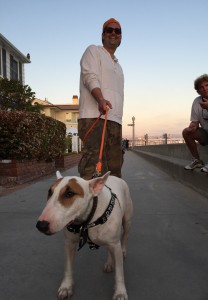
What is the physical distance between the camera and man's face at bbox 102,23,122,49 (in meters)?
3.44

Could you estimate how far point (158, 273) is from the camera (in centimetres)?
263

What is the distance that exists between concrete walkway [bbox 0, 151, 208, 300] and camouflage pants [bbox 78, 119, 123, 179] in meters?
0.81

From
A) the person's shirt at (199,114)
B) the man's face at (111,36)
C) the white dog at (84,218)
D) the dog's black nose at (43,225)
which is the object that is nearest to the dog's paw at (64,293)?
the white dog at (84,218)

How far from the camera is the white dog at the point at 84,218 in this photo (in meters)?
1.95

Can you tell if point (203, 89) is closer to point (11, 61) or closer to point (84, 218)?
point (84, 218)

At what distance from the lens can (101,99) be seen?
305 cm

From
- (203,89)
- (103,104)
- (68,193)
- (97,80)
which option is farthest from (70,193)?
(203,89)

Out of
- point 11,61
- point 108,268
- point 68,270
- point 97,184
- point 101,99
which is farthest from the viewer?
point 11,61

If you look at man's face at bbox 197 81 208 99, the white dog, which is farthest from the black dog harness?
man's face at bbox 197 81 208 99

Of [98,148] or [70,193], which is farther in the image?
[98,148]

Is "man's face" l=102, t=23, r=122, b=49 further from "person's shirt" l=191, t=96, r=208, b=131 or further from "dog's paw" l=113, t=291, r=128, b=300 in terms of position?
"person's shirt" l=191, t=96, r=208, b=131

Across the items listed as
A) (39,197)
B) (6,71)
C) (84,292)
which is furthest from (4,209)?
(6,71)

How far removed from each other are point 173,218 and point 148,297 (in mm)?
2273

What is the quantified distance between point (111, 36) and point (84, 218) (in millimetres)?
2106
